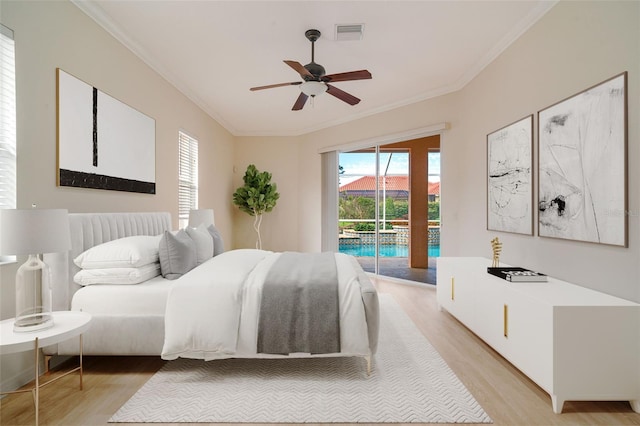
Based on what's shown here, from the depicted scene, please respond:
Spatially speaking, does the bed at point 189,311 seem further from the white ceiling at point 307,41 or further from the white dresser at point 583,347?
the white ceiling at point 307,41

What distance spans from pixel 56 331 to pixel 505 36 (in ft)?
14.1

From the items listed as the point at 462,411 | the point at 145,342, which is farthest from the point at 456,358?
the point at 145,342

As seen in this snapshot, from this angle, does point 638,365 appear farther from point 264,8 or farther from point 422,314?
point 264,8

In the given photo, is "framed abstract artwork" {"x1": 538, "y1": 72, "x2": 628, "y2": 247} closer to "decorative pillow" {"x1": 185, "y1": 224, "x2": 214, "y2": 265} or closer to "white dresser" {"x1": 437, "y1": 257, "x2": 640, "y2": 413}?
"white dresser" {"x1": 437, "y1": 257, "x2": 640, "y2": 413}

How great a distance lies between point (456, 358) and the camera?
2.67 m

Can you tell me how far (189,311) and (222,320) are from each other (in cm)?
23

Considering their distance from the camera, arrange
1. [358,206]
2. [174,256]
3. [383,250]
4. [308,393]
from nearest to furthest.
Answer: [308,393]
[174,256]
[383,250]
[358,206]

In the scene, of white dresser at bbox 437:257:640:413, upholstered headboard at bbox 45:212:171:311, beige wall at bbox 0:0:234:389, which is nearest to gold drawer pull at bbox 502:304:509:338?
white dresser at bbox 437:257:640:413

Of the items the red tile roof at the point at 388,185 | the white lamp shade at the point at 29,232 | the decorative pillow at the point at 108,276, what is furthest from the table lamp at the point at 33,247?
the red tile roof at the point at 388,185

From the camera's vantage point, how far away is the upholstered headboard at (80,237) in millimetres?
2438

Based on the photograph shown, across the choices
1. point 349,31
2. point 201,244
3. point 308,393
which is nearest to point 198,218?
point 201,244

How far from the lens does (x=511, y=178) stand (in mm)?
3389

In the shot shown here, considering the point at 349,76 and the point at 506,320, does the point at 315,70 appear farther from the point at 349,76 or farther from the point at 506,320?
the point at 506,320

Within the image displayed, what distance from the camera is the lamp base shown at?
1828 mm
